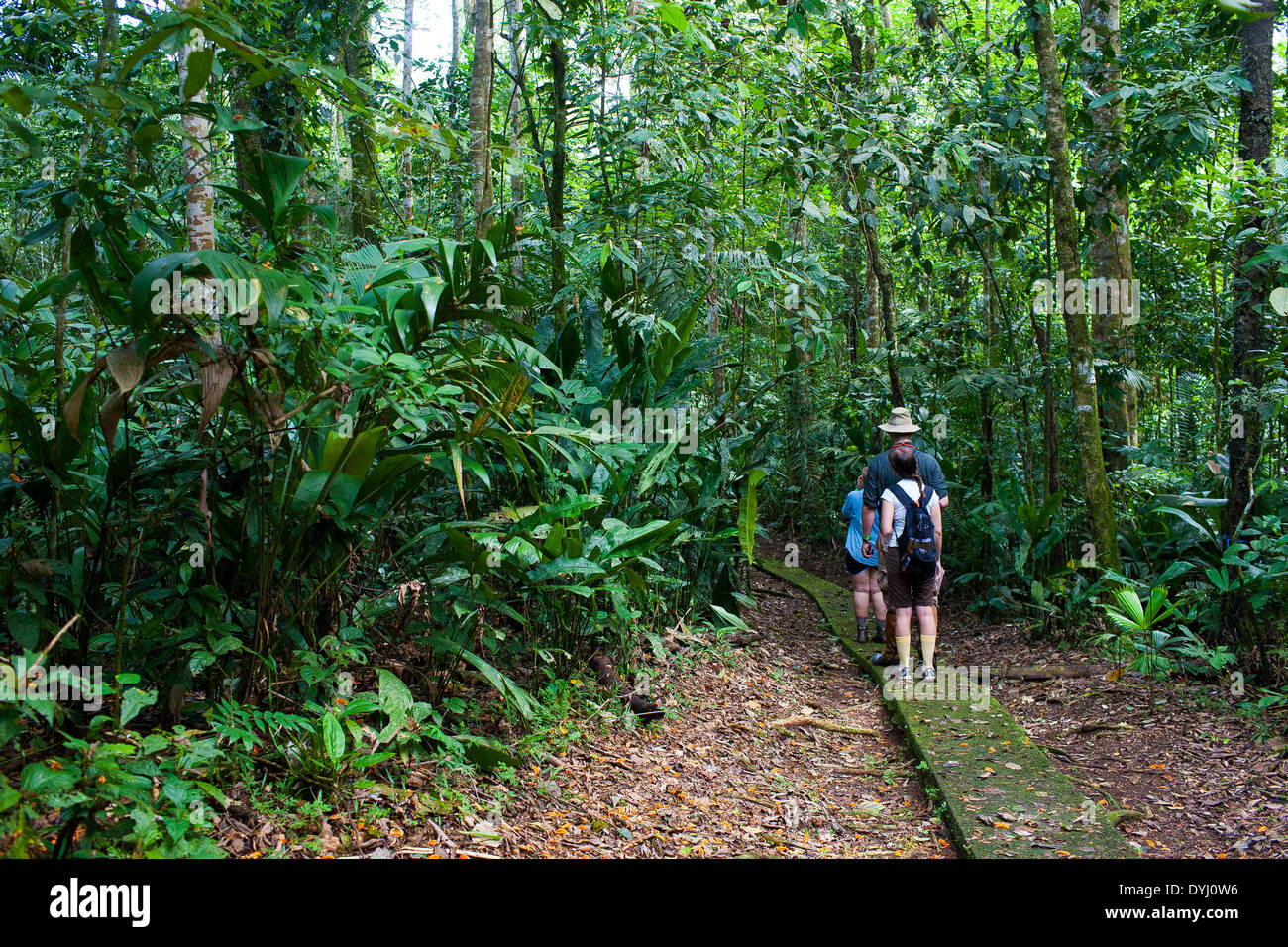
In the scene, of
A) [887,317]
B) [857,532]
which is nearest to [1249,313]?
[857,532]

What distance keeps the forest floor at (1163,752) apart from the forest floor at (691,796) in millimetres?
817

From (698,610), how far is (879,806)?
2269 mm

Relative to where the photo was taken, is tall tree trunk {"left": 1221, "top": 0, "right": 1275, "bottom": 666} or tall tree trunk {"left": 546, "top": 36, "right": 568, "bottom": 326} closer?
tall tree trunk {"left": 1221, "top": 0, "right": 1275, "bottom": 666}

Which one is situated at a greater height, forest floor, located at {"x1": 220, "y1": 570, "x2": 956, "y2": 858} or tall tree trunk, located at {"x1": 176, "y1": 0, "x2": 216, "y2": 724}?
tall tree trunk, located at {"x1": 176, "y1": 0, "x2": 216, "y2": 724}

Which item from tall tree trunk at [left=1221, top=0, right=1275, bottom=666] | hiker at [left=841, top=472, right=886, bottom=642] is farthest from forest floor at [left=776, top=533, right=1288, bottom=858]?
hiker at [left=841, top=472, right=886, bottom=642]

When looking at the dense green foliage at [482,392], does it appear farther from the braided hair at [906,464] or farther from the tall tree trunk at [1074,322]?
the braided hair at [906,464]

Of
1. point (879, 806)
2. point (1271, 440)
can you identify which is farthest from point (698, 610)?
point (1271, 440)

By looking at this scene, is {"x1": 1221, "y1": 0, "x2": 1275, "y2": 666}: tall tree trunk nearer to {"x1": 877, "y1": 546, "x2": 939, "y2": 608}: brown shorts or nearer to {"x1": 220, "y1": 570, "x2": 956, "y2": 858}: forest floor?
{"x1": 877, "y1": 546, "x2": 939, "y2": 608}: brown shorts

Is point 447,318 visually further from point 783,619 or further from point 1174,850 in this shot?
point 783,619

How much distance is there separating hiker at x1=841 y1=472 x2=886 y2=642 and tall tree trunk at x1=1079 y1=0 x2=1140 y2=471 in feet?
6.24

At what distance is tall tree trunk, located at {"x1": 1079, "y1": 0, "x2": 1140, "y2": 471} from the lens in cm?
615

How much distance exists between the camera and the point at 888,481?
5777 mm

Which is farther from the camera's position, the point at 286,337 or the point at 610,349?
the point at 610,349

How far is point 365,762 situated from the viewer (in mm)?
2795
